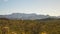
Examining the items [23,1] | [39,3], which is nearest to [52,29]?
[39,3]

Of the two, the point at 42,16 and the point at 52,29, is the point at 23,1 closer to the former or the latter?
the point at 42,16

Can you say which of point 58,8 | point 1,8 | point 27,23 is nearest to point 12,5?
point 1,8

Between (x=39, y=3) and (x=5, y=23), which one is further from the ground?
(x=39, y=3)

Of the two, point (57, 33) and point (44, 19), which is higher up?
point (44, 19)

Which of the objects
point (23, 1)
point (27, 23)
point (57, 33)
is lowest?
point (57, 33)

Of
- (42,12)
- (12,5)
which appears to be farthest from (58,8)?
(12,5)

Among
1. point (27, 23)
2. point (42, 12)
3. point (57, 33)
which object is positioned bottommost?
point (57, 33)

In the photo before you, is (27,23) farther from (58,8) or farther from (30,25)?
(58,8)

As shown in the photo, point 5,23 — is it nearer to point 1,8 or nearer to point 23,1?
point 1,8
